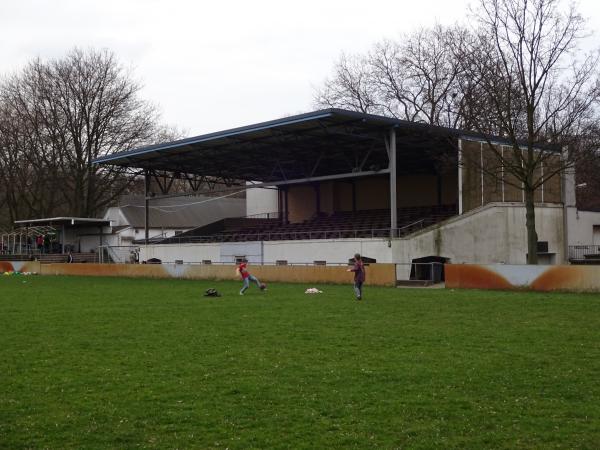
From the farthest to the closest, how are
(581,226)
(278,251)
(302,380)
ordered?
(278,251) → (581,226) → (302,380)

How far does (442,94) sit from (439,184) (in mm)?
8231

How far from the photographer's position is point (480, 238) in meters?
35.8

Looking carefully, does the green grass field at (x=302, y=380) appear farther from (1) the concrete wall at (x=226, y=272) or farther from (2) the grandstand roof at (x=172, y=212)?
(2) the grandstand roof at (x=172, y=212)

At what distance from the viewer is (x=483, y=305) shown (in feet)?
67.5

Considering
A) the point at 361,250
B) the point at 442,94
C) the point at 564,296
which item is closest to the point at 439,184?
the point at 442,94

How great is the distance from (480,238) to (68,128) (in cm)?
3549

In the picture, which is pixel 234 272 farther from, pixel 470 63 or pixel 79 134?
pixel 79 134

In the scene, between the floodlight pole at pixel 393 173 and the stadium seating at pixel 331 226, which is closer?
the floodlight pole at pixel 393 173

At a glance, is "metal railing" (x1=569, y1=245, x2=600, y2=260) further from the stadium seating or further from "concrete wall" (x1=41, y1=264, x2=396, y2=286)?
"concrete wall" (x1=41, y1=264, x2=396, y2=286)

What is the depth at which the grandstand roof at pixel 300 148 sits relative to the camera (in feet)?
120

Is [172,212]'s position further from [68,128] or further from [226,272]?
[226,272]

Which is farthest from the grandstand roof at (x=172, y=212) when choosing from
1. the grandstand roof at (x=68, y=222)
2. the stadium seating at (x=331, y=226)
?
the stadium seating at (x=331, y=226)

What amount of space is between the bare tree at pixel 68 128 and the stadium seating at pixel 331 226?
30.5 ft

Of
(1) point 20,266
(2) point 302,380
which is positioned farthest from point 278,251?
(2) point 302,380
